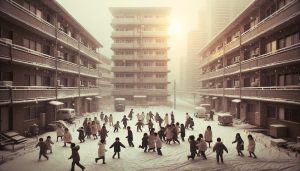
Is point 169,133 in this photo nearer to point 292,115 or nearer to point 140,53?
point 292,115

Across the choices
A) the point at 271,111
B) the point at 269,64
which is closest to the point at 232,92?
the point at 271,111

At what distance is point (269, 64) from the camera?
23.7 metres

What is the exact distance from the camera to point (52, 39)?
91.5 feet

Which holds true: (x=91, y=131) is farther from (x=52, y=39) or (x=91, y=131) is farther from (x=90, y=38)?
(x=90, y=38)

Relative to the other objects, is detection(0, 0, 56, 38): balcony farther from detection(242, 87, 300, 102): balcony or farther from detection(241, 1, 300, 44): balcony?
detection(242, 87, 300, 102): balcony

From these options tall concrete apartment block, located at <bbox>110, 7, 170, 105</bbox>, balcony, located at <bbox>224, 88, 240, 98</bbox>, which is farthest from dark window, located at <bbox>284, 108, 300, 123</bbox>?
tall concrete apartment block, located at <bbox>110, 7, 170, 105</bbox>

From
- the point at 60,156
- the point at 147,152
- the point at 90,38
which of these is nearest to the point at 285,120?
the point at 147,152

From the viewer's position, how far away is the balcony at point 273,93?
18984 millimetres

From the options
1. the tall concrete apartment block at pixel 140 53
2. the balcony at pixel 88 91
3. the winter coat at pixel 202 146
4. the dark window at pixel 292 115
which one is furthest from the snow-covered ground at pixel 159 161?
the tall concrete apartment block at pixel 140 53

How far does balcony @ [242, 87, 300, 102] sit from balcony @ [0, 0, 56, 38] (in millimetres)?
→ 22650

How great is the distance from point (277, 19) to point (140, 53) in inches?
1864

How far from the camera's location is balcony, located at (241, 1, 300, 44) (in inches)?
747

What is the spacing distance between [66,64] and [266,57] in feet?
78.0

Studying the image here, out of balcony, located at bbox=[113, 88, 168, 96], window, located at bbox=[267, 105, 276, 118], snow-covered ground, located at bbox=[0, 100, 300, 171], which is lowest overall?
snow-covered ground, located at bbox=[0, 100, 300, 171]
